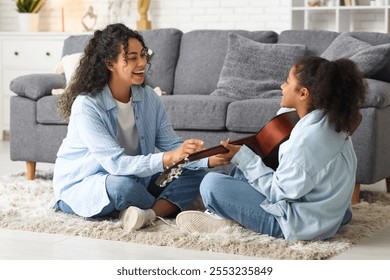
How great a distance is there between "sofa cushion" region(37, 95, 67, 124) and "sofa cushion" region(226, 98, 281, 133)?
3.50ft

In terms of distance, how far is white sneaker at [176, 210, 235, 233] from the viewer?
3193mm

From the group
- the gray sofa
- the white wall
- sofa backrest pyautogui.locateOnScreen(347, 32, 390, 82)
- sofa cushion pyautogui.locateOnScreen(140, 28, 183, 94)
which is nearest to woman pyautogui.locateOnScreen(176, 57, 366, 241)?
the gray sofa

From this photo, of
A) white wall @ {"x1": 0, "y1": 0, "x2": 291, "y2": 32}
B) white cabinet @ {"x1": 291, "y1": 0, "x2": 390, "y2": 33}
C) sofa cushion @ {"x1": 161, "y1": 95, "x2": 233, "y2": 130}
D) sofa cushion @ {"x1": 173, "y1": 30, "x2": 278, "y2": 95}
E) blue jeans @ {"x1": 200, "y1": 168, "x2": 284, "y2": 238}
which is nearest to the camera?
blue jeans @ {"x1": 200, "y1": 168, "x2": 284, "y2": 238}

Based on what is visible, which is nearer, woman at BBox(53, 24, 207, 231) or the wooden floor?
the wooden floor

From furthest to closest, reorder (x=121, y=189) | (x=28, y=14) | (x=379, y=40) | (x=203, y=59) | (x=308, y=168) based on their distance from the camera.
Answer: (x=28, y=14), (x=203, y=59), (x=379, y=40), (x=121, y=189), (x=308, y=168)

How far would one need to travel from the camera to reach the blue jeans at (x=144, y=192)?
3342 mm

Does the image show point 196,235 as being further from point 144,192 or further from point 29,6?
point 29,6

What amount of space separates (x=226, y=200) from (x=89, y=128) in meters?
0.69

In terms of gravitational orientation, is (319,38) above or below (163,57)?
above

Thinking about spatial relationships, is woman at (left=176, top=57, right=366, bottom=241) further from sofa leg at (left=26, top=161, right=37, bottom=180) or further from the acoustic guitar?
sofa leg at (left=26, top=161, right=37, bottom=180)

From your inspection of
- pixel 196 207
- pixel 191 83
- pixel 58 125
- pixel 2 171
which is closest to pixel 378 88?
pixel 196 207

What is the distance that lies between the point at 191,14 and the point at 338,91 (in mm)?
3938

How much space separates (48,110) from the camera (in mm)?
→ 4809

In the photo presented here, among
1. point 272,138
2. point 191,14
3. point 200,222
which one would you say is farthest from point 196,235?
point 191,14
